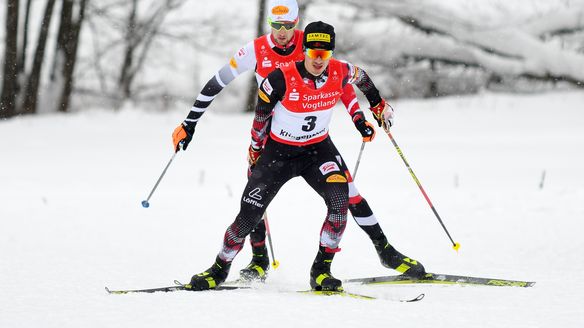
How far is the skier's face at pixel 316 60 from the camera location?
458 cm

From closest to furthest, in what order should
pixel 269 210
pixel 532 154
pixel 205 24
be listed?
pixel 269 210, pixel 532 154, pixel 205 24

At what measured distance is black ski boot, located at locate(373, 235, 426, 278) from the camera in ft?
16.7

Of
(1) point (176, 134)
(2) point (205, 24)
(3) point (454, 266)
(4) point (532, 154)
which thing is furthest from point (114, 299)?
(2) point (205, 24)

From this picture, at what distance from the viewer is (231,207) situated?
8242 millimetres

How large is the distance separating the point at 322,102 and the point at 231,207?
3710 millimetres

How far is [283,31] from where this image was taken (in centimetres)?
515

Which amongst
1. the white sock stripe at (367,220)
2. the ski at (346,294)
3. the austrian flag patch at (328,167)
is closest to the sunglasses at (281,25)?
the austrian flag patch at (328,167)

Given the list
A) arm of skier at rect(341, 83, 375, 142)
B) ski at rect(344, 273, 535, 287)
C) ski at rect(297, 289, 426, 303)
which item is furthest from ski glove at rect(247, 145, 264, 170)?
ski at rect(344, 273, 535, 287)

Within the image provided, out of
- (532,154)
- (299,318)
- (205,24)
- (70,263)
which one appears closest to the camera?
(299,318)

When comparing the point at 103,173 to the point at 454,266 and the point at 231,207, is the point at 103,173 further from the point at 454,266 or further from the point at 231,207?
the point at 454,266

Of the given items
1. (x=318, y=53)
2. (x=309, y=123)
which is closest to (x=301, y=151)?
(x=309, y=123)

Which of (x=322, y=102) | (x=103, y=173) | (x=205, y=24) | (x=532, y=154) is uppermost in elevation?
(x=205, y=24)

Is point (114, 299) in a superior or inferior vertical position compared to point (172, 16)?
inferior

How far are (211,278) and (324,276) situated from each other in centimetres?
82
